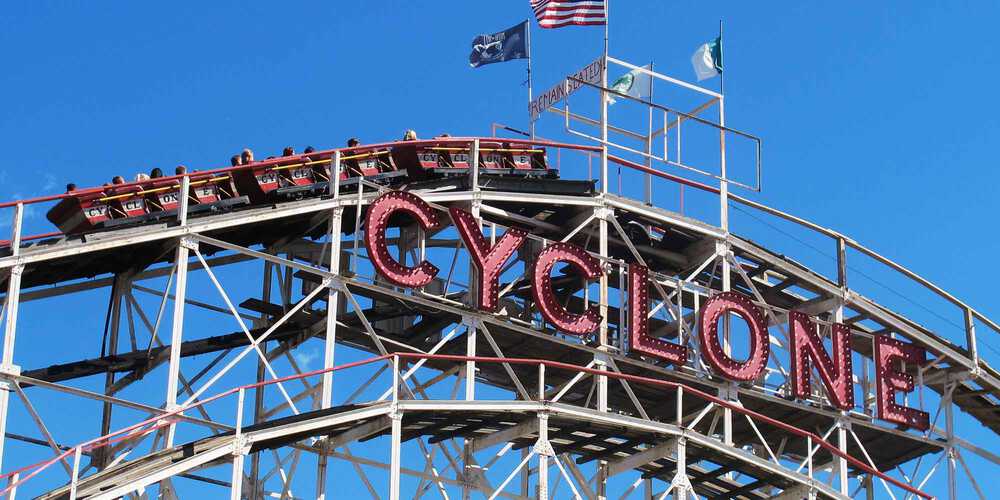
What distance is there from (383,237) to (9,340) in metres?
9.49

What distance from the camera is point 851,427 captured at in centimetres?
5722

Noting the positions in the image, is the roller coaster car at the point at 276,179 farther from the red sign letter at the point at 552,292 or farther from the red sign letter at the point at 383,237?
the red sign letter at the point at 552,292

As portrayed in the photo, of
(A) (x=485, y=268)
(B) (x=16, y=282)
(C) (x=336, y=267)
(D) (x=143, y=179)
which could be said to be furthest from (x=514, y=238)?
(B) (x=16, y=282)

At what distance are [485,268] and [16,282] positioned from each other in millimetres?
11718

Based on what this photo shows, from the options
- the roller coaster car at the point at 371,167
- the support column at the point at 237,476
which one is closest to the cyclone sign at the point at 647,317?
the roller coaster car at the point at 371,167

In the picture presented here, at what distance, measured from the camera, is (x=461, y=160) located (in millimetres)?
53594

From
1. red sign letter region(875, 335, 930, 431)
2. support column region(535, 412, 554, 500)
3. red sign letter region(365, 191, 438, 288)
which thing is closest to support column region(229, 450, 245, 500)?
support column region(535, 412, 554, 500)

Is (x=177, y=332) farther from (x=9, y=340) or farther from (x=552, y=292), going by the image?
(x=552, y=292)

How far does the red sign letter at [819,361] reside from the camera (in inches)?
2219

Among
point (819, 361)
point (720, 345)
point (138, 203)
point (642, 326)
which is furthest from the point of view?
point (819, 361)

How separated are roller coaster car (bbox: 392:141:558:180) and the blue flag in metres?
4.27

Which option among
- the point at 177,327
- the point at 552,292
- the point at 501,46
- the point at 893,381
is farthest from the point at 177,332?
the point at 893,381

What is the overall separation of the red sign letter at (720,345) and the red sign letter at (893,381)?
404 centimetres

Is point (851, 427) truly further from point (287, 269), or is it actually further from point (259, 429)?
point (259, 429)
